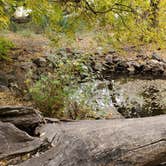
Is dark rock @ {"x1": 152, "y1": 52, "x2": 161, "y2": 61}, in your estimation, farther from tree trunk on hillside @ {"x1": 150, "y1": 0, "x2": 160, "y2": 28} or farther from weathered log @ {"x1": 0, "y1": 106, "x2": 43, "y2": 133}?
weathered log @ {"x1": 0, "y1": 106, "x2": 43, "y2": 133}

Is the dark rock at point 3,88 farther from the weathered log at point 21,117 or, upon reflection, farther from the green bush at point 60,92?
the weathered log at point 21,117

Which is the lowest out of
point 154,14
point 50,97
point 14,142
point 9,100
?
point 14,142

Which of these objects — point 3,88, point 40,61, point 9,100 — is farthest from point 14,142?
point 40,61

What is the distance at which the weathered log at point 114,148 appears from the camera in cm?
327

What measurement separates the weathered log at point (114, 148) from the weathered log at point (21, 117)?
1612mm

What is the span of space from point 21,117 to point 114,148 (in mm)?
2467

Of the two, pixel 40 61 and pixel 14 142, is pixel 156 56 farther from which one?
pixel 14 142

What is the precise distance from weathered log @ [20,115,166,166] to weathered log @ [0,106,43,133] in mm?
1612

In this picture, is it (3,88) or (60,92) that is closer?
(60,92)

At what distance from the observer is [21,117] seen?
545cm

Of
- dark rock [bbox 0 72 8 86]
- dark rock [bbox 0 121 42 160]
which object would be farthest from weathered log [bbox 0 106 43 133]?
dark rock [bbox 0 72 8 86]

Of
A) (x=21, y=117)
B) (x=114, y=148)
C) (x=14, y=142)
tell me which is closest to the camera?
(x=114, y=148)

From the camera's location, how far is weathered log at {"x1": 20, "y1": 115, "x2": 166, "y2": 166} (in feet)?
10.7

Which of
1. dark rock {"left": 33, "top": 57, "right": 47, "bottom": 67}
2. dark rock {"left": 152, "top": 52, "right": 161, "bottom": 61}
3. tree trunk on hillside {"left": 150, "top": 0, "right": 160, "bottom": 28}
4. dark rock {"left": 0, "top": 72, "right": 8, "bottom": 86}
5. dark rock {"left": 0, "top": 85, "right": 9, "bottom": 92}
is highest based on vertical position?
tree trunk on hillside {"left": 150, "top": 0, "right": 160, "bottom": 28}
